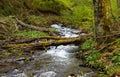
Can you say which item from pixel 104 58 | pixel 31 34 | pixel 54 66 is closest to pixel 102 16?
pixel 104 58

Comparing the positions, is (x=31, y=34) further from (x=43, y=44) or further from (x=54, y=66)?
(x=54, y=66)

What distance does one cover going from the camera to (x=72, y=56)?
10.9 m

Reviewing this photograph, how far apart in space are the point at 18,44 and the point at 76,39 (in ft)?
8.97

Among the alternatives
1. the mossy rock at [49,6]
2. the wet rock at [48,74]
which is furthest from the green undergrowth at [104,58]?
the mossy rock at [49,6]

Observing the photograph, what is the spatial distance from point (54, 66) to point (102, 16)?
8.67ft

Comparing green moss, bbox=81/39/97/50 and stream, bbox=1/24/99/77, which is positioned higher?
green moss, bbox=81/39/97/50

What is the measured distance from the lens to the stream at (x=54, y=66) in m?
8.31

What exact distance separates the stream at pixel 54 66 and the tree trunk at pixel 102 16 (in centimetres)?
149

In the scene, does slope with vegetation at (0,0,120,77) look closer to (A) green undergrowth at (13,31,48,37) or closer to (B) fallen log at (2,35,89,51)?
(A) green undergrowth at (13,31,48,37)

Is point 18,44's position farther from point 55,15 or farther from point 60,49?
point 55,15

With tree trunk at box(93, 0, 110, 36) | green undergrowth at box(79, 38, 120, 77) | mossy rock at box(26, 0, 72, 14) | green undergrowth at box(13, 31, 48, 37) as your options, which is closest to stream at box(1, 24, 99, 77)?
green undergrowth at box(79, 38, 120, 77)

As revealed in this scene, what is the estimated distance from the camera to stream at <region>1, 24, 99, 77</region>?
831 centimetres

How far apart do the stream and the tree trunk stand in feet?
4.89

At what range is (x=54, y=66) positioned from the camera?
9.39 meters
